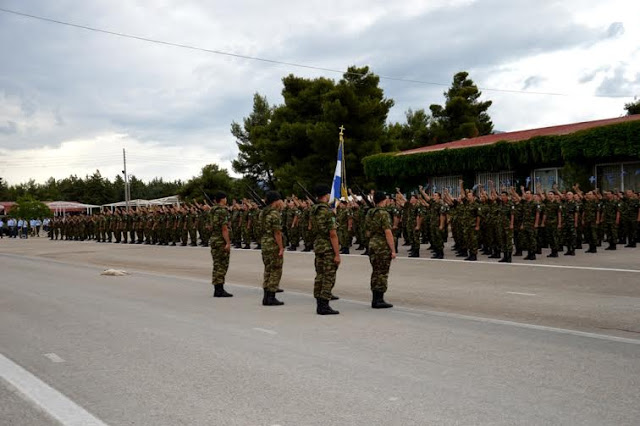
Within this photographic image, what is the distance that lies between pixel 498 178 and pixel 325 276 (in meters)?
25.8

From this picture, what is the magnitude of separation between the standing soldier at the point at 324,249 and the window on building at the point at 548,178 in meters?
23.4

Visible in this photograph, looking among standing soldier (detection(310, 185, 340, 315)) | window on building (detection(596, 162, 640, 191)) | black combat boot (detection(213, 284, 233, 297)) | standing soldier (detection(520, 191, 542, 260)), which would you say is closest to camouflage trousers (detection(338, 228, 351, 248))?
standing soldier (detection(520, 191, 542, 260))

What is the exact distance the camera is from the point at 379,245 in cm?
952

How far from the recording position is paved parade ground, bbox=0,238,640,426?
4.75 m

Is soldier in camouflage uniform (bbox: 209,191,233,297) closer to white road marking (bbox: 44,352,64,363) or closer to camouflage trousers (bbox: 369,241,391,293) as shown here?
camouflage trousers (bbox: 369,241,391,293)

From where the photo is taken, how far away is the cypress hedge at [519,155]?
2730 cm

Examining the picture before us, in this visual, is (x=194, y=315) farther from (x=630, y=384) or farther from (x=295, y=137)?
(x=295, y=137)

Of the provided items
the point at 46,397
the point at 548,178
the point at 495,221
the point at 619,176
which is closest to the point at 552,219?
the point at 495,221

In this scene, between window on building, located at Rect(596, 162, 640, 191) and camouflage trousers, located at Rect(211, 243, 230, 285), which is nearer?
camouflage trousers, located at Rect(211, 243, 230, 285)

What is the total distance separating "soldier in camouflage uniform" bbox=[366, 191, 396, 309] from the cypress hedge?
2080 cm

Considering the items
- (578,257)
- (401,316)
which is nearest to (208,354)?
(401,316)

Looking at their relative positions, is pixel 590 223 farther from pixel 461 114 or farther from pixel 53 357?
pixel 461 114

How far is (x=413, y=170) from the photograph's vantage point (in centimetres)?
3656

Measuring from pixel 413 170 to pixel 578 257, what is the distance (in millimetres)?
19660
